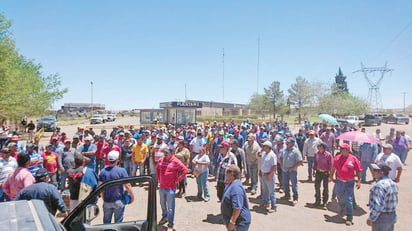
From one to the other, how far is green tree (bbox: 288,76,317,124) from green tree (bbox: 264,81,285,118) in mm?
2131

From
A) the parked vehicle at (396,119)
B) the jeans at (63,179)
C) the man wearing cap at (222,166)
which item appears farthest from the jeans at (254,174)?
the parked vehicle at (396,119)

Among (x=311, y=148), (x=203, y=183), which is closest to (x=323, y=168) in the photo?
(x=311, y=148)

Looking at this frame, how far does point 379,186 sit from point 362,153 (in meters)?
6.02

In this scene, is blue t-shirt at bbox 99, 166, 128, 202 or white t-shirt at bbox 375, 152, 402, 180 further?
white t-shirt at bbox 375, 152, 402, 180

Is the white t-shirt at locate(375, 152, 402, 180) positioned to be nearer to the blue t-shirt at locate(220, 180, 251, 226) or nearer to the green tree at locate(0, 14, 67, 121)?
the blue t-shirt at locate(220, 180, 251, 226)

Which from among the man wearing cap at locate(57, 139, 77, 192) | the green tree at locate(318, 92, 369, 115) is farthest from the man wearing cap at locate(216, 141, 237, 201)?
the green tree at locate(318, 92, 369, 115)

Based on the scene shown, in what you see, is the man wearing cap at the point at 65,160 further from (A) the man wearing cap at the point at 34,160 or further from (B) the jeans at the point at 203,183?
(B) the jeans at the point at 203,183

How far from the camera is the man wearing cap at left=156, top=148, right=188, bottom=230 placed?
5.37 m

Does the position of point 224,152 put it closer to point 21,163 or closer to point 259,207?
point 259,207

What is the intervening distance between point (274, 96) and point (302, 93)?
481 cm

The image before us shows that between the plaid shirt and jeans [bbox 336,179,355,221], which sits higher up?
the plaid shirt

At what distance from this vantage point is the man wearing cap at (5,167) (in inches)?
213

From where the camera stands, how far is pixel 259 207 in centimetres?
691

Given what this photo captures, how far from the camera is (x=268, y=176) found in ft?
21.2
